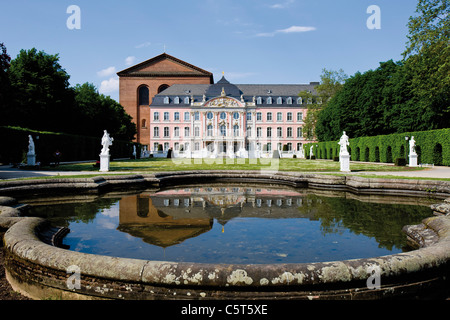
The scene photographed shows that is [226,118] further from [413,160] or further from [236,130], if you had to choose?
[413,160]

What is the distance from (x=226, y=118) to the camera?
60781mm

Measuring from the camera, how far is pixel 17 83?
106 ft

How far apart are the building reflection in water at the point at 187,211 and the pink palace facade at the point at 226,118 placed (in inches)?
1982

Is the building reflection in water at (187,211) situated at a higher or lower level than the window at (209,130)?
lower

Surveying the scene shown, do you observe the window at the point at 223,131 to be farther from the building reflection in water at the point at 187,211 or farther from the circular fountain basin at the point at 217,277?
the circular fountain basin at the point at 217,277

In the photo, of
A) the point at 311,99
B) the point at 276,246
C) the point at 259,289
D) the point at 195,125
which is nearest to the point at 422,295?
the point at 259,289

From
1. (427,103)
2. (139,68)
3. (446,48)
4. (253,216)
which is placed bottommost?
(253,216)

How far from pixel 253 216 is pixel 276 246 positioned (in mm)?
2035

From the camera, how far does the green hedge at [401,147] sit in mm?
22359

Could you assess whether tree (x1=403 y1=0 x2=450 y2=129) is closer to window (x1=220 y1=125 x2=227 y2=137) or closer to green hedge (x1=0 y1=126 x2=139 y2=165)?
green hedge (x1=0 y1=126 x2=139 y2=165)

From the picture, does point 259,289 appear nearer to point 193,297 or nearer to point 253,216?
point 193,297

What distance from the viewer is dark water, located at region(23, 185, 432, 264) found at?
3975 mm

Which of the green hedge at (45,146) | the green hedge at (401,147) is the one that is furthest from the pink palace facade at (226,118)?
the green hedge at (45,146)

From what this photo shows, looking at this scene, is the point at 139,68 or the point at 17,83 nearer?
the point at 17,83
